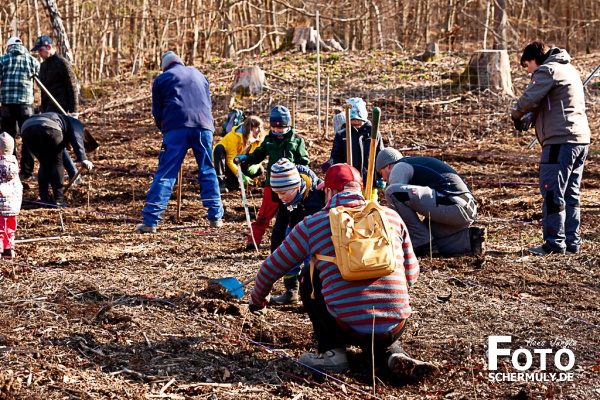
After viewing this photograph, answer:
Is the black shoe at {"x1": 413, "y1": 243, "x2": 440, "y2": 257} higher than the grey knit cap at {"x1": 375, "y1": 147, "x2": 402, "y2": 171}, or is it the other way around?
the grey knit cap at {"x1": 375, "y1": 147, "x2": 402, "y2": 171}

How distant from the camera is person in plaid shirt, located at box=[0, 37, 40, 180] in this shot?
10.4 m

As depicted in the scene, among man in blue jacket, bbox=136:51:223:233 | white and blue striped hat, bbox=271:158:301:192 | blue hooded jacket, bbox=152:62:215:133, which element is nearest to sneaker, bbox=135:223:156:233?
man in blue jacket, bbox=136:51:223:233

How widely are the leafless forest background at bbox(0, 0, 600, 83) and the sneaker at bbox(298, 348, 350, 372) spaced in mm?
15615

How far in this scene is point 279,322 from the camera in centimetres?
516

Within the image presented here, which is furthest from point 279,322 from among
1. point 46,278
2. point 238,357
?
point 46,278

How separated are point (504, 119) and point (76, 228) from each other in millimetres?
9403

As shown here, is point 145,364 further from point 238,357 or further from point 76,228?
point 76,228

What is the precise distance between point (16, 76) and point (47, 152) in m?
2.12

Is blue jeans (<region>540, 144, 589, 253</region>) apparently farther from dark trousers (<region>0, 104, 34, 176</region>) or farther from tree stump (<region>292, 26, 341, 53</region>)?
tree stump (<region>292, 26, 341, 53</region>)

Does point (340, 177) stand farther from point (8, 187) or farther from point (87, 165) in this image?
point (87, 165)

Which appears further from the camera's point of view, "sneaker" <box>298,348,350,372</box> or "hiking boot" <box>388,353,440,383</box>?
"sneaker" <box>298,348,350,372</box>

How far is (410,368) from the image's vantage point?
4.04 metres

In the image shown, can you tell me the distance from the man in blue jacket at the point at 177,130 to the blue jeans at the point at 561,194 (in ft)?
11.0

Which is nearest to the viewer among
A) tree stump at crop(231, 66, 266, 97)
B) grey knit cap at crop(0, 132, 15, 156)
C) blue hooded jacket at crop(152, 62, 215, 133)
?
grey knit cap at crop(0, 132, 15, 156)
